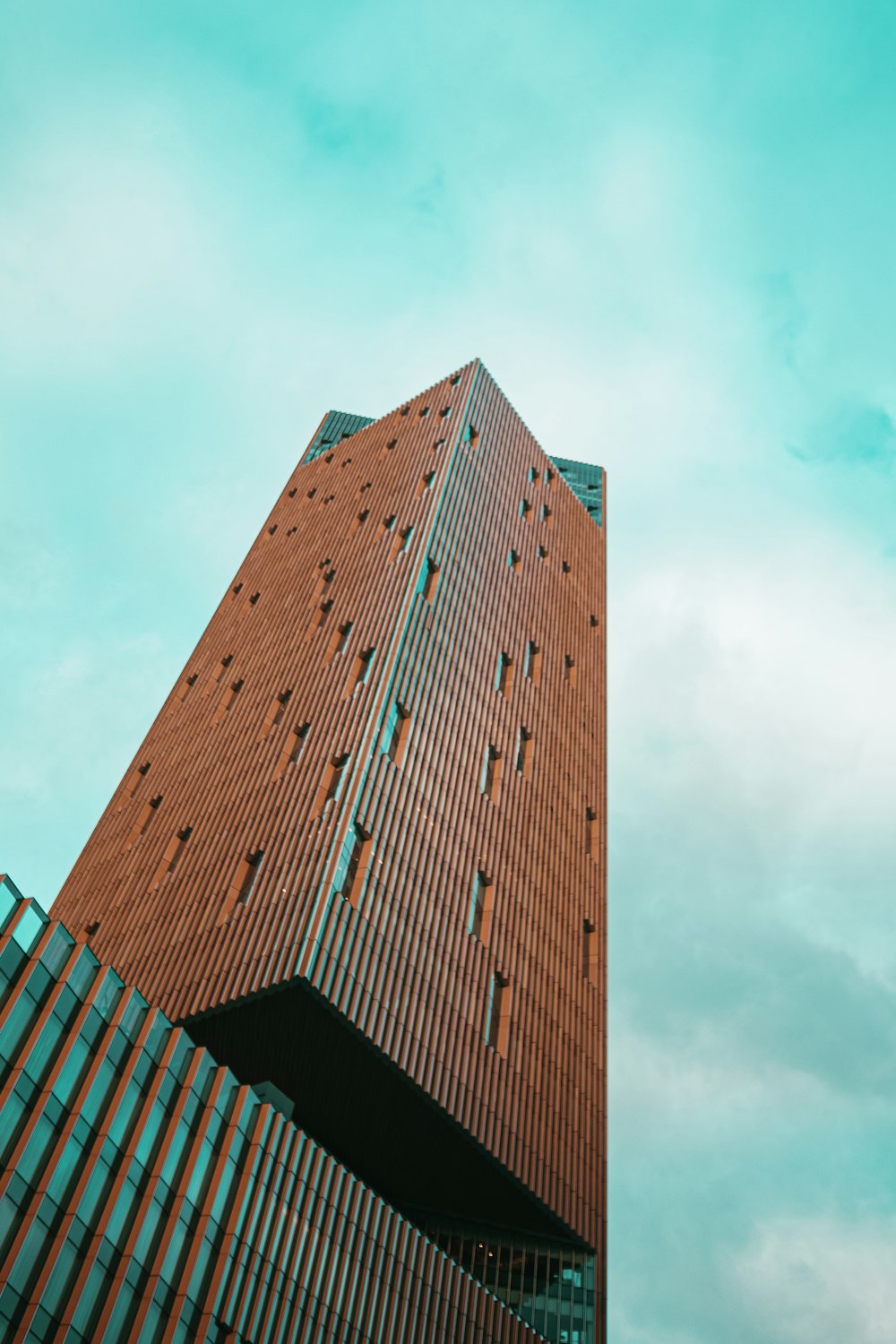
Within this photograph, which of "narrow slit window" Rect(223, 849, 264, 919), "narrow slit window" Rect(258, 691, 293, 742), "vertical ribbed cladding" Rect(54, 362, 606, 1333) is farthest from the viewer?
"narrow slit window" Rect(258, 691, 293, 742)

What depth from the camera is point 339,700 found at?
53.2 metres

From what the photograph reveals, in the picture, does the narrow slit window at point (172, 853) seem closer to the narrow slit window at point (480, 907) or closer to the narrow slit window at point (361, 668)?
the narrow slit window at point (361, 668)

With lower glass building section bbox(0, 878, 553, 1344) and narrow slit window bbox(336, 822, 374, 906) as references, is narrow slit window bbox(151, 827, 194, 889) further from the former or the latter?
lower glass building section bbox(0, 878, 553, 1344)

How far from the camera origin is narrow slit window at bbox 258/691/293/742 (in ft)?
182

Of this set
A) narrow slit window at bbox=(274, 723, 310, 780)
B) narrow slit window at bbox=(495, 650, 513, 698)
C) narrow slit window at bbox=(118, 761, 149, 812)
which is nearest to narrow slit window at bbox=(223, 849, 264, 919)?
narrow slit window at bbox=(274, 723, 310, 780)

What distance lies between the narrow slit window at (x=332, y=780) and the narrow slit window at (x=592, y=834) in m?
20.9

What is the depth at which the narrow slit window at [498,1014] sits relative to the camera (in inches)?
1907

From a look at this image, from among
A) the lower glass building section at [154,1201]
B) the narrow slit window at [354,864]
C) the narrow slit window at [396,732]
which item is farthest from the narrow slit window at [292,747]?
the lower glass building section at [154,1201]

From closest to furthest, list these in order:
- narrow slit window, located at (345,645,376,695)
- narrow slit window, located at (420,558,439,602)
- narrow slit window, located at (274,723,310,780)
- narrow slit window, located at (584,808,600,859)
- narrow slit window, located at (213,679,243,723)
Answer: narrow slit window, located at (274,723,310,780) → narrow slit window, located at (345,645,376,695) → narrow slit window, located at (420,558,439,602) → narrow slit window, located at (213,679,243,723) → narrow slit window, located at (584,808,600,859)

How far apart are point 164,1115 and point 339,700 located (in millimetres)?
21942

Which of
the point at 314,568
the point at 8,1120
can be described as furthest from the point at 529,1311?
the point at 314,568

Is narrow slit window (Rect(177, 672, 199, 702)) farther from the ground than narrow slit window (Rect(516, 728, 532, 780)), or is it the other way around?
narrow slit window (Rect(177, 672, 199, 702))

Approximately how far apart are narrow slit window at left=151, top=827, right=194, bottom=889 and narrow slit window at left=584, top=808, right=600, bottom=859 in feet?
76.4

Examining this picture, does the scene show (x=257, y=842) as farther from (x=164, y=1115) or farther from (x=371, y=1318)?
(x=371, y=1318)
